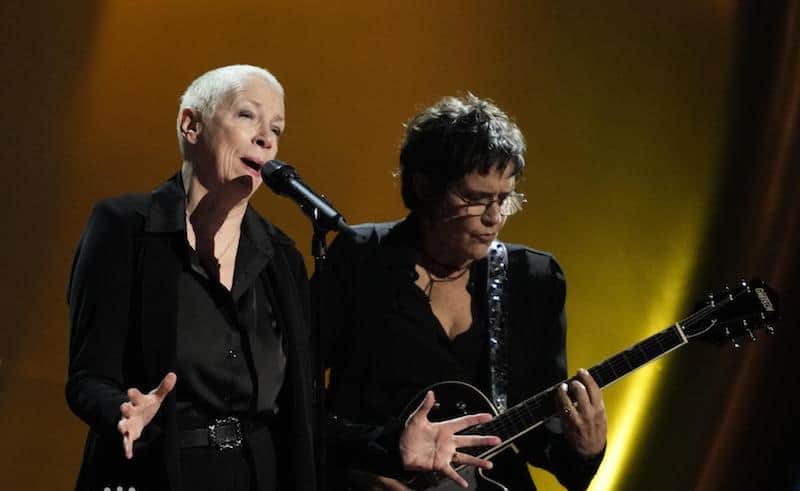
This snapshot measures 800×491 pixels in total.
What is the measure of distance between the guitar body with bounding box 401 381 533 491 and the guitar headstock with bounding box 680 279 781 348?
24.3 inches

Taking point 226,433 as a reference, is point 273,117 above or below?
above

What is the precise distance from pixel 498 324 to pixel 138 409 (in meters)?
1.22

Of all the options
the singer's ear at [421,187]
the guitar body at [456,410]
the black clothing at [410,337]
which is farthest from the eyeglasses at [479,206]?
the guitar body at [456,410]

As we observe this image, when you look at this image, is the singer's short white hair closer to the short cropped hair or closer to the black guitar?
the short cropped hair

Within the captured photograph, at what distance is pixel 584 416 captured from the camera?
8.85ft

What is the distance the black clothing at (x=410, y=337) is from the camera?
2.78 metres

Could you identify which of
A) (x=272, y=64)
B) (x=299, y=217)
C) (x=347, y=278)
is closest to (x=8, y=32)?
(x=272, y=64)

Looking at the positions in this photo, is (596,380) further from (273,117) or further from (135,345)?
(135,345)

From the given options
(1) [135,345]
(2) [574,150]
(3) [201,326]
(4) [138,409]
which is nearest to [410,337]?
(3) [201,326]

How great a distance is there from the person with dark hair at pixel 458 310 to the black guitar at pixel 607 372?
0.05 meters

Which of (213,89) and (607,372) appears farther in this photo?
(607,372)

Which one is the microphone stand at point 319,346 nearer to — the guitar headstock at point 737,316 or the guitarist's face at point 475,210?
the guitarist's face at point 475,210

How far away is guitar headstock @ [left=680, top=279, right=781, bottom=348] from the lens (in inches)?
112

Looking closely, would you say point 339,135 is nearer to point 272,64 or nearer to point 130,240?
point 272,64
